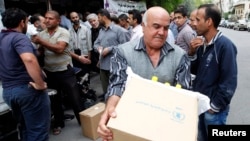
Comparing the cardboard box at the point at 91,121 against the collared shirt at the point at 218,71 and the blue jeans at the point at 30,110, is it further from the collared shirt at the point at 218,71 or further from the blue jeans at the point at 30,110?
the collared shirt at the point at 218,71

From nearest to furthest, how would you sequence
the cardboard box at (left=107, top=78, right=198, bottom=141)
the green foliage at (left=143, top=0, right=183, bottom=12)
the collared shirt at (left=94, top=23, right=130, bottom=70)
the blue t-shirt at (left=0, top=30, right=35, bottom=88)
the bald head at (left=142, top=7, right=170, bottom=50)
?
the cardboard box at (left=107, top=78, right=198, bottom=141)
the bald head at (left=142, top=7, right=170, bottom=50)
the blue t-shirt at (left=0, top=30, right=35, bottom=88)
the collared shirt at (left=94, top=23, right=130, bottom=70)
the green foliage at (left=143, top=0, right=183, bottom=12)

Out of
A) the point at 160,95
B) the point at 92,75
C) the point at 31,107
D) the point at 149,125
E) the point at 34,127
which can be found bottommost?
the point at 92,75

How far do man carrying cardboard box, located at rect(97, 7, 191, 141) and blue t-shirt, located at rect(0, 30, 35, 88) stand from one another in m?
1.23

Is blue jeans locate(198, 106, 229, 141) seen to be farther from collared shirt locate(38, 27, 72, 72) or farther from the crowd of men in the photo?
collared shirt locate(38, 27, 72, 72)

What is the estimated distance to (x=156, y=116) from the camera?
59.6 inches

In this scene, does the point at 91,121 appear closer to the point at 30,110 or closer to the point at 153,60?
the point at 30,110

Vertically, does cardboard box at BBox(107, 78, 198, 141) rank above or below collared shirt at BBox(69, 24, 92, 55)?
above

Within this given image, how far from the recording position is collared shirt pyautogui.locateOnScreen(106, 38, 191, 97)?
1900 millimetres

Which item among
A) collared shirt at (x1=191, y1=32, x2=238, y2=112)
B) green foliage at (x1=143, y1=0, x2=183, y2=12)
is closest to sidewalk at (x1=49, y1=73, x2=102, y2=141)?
collared shirt at (x1=191, y1=32, x2=238, y2=112)

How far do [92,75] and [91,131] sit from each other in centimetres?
419

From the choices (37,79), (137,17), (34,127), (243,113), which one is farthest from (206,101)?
(137,17)

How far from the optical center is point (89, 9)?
391 inches

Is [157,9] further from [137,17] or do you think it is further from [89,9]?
[89,9]

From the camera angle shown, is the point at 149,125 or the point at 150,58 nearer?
the point at 149,125
